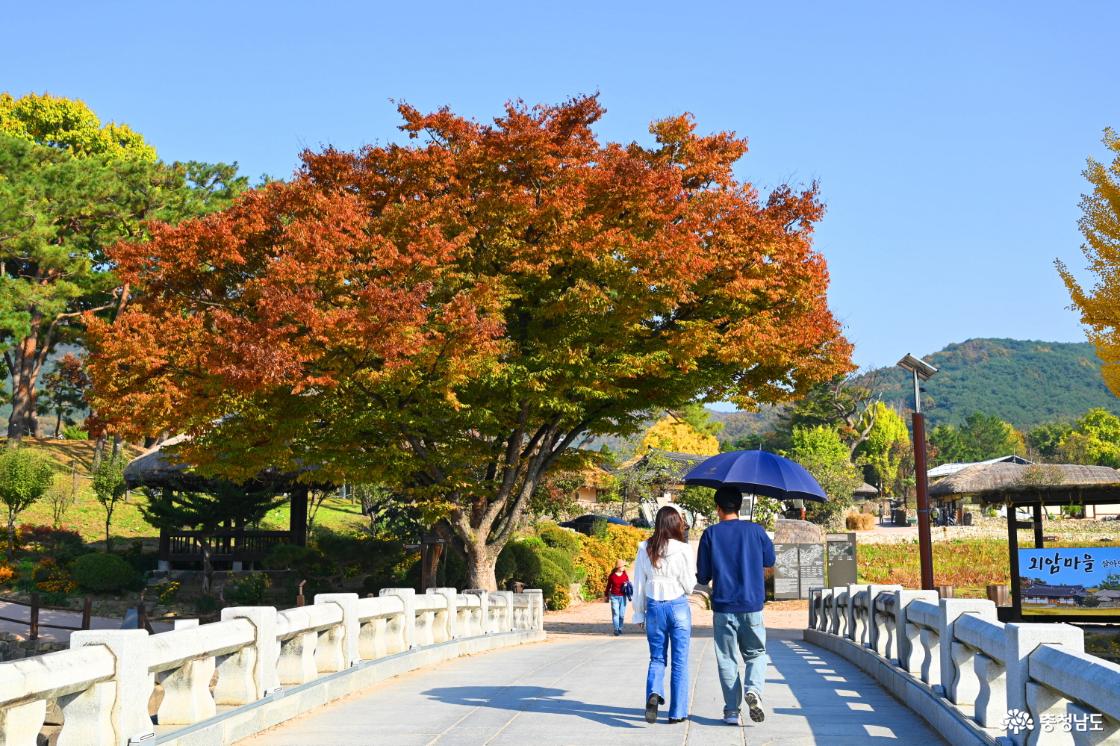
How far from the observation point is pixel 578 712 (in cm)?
897

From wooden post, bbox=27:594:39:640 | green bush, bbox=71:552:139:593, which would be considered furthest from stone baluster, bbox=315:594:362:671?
green bush, bbox=71:552:139:593

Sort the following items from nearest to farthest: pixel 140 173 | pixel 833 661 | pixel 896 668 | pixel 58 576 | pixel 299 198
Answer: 1. pixel 896 668
2. pixel 833 661
3. pixel 299 198
4. pixel 58 576
5. pixel 140 173

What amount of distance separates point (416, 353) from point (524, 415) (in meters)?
4.49

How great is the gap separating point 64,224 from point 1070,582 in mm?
35817

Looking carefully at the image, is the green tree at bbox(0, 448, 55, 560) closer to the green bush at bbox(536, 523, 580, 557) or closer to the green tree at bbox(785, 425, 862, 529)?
the green bush at bbox(536, 523, 580, 557)

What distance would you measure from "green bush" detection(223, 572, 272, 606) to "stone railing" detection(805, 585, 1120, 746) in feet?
67.7

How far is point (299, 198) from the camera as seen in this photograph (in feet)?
68.6

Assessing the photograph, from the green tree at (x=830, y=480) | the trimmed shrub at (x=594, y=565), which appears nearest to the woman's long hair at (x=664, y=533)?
the trimmed shrub at (x=594, y=565)

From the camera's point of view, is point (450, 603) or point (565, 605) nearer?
point (450, 603)

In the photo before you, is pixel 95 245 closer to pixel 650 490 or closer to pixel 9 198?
pixel 9 198

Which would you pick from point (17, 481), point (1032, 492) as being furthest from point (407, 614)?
point (17, 481)

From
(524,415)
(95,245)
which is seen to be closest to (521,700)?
(524,415)

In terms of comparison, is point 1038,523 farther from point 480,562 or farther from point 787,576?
point 787,576

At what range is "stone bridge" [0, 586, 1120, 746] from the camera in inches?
A: 234
